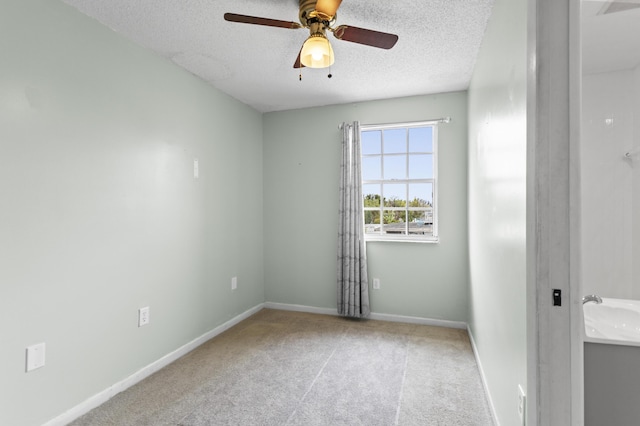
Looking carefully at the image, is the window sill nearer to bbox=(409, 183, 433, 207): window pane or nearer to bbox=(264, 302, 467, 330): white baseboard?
bbox=(409, 183, 433, 207): window pane

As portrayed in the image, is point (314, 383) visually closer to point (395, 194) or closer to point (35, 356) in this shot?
point (35, 356)

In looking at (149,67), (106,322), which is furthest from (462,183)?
(106,322)

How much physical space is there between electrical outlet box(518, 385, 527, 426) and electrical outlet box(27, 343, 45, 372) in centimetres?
238

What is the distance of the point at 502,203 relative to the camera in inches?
66.1

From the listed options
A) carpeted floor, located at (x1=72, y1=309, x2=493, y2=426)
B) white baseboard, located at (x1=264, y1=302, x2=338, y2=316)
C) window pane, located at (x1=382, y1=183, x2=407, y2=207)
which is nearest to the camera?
carpeted floor, located at (x1=72, y1=309, x2=493, y2=426)

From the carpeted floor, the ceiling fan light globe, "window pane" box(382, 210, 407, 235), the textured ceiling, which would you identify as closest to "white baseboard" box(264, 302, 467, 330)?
the carpeted floor

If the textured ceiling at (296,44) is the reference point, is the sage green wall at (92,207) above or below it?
below

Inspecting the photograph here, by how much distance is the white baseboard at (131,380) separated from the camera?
185cm

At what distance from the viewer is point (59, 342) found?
5.98ft

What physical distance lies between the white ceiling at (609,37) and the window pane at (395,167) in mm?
1686

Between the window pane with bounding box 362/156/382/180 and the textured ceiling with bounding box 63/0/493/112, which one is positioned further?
the window pane with bounding box 362/156/382/180

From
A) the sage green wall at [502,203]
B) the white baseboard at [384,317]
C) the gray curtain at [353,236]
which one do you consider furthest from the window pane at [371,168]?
the white baseboard at [384,317]

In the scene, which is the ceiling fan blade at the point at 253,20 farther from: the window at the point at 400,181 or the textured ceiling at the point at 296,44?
the window at the point at 400,181

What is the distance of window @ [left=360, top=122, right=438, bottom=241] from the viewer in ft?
11.4
